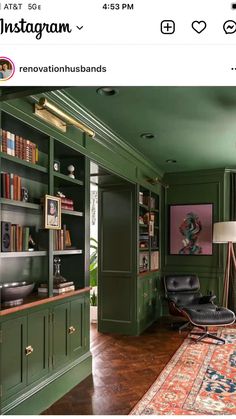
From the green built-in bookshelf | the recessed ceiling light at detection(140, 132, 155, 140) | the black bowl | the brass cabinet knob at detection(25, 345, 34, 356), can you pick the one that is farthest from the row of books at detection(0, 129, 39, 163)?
the recessed ceiling light at detection(140, 132, 155, 140)

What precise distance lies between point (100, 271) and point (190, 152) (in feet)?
6.65

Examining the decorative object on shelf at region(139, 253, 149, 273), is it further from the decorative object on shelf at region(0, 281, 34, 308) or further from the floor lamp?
the decorative object on shelf at region(0, 281, 34, 308)

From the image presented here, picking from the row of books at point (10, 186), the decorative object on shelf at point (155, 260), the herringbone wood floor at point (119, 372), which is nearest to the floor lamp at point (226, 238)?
the decorative object on shelf at point (155, 260)

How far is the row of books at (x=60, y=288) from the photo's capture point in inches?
102

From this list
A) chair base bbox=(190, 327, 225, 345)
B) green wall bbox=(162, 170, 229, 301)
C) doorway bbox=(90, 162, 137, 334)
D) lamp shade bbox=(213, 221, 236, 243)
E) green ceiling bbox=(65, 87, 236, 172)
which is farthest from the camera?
green wall bbox=(162, 170, 229, 301)

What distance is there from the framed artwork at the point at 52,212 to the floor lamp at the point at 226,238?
125 inches

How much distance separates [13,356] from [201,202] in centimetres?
427

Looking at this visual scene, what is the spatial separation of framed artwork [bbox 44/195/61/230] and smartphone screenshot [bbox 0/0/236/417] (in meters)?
0.01

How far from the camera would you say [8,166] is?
245 cm

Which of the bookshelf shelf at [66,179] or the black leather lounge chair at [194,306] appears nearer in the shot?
the bookshelf shelf at [66,179]

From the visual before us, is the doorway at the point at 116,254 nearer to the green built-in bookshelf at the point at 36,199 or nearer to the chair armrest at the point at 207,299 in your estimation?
the chair armrest at the point at 207,299
